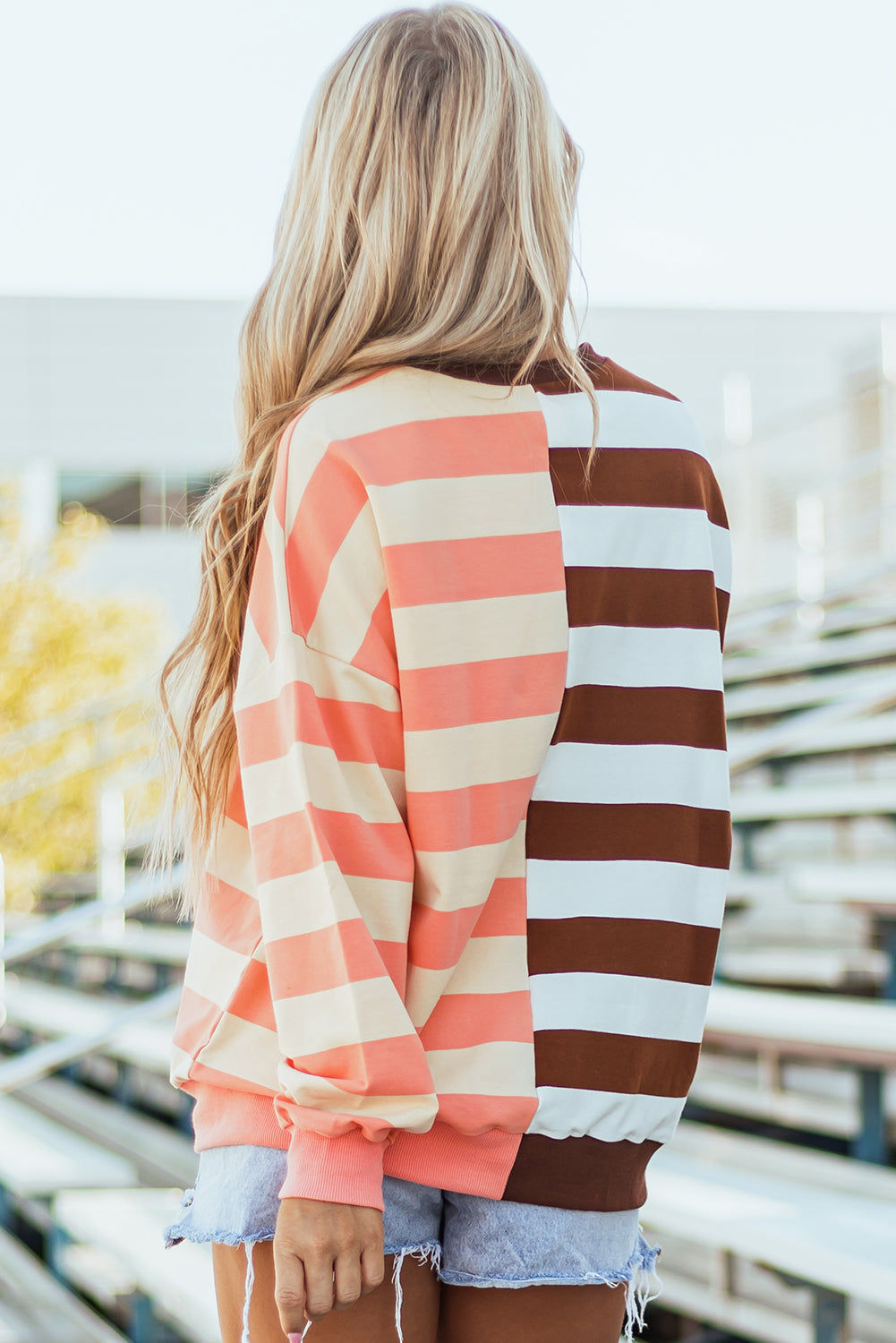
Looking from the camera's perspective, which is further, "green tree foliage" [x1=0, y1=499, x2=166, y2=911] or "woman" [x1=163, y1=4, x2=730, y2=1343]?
"green tree foliage" [x1=0, y1=499, x2=166, y2=911]

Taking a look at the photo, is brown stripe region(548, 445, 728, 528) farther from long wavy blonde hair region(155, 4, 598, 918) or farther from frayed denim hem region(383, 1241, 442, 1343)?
frayed denim hem region(383, 1241, 442, 1343)

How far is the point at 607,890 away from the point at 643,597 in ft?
0.72

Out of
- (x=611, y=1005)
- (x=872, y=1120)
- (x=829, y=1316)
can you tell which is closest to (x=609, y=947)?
(x=611, y=1005)

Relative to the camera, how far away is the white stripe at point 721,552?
1.00 meters

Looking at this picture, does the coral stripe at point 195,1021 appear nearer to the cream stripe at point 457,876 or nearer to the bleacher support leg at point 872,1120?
the cream stripe at point 457,876

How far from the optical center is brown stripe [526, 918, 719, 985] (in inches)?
33.7

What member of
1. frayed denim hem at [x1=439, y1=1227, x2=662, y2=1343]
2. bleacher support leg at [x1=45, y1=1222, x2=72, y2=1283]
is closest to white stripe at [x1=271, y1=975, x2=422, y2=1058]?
frayed denim hem at [x1=439, y1=1227, x2=662, y2=1343]

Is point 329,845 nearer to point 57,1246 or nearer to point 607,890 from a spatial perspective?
point 607,890

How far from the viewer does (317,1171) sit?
2.55ft

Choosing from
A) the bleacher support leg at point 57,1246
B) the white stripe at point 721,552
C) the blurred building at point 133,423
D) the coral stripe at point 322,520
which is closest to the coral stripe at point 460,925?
the coral stripe at point 322,520

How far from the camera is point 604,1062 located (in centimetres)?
85

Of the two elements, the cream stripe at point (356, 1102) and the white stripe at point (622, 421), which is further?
the white stripe at point (622, 421)

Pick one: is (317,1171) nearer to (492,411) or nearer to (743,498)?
(492,411)

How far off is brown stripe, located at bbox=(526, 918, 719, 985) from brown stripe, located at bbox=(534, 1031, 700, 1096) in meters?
0.05
